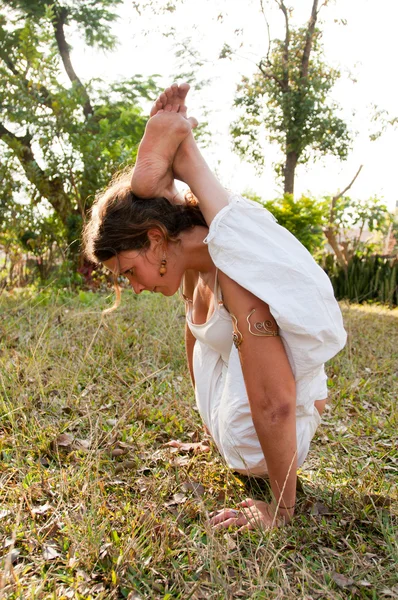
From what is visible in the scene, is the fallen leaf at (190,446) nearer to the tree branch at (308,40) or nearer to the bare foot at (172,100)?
the bare foot at (172,100)

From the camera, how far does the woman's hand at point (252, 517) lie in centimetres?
175

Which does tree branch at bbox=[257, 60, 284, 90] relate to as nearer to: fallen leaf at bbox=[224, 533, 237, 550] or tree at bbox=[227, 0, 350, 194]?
tree at bbox=[227, 0, 350, 194]

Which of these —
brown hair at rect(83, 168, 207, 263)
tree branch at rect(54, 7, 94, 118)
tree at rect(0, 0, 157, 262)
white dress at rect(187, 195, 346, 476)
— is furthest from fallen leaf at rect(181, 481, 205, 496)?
tree branch at rect(54, 7, 94, 118)

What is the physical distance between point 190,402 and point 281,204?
9721 mm

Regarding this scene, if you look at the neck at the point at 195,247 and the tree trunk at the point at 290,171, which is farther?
the tree trunk at the point at 290,171

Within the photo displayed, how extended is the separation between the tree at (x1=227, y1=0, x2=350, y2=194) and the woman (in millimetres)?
11416

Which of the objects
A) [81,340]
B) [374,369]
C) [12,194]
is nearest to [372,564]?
[374,369]

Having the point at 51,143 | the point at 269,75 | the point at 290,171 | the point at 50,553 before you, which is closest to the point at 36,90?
the point at 51,143

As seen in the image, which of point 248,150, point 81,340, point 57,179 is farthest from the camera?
point 248,150

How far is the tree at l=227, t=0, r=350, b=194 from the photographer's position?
12.7m

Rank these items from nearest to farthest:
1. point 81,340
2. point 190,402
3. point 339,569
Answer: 1. point 339,569
2. point 190,402
3. point 81,340

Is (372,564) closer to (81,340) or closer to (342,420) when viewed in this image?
(342,420)

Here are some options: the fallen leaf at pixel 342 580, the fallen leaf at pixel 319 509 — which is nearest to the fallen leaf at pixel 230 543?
the fallen leaf at pixel 342 580

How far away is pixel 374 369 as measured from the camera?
12.3 feet
